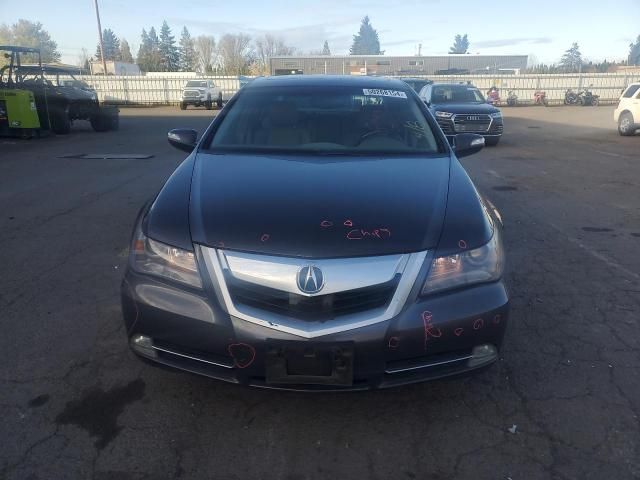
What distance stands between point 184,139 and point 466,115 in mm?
10489

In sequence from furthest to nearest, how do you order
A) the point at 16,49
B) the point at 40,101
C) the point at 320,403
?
the point at 16,49 < the point at 40,101 < the point at 320,403

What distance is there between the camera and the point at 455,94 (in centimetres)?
1470

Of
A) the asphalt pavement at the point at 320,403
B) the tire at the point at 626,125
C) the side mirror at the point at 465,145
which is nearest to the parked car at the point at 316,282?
the asphalt pavement at the point at 320,403

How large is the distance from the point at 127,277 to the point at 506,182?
7.66 m

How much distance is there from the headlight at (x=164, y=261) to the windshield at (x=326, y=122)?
1190 mm

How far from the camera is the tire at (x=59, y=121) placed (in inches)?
639

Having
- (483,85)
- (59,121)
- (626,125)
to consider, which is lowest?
(626,125)

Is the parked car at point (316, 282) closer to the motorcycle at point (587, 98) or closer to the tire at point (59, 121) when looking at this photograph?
the tire at point (59, 121)

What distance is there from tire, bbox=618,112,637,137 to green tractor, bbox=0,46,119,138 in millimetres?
16895

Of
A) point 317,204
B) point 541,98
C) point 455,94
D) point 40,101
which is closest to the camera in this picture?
point 317,204

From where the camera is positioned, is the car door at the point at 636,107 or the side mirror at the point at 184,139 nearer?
the side mirror at the point at 184,139

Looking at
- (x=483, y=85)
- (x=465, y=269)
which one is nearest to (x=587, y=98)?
(x=483, y=85)

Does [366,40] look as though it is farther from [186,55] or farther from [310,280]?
[310,280]

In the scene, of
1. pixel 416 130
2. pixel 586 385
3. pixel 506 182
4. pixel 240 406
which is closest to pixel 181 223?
pixel 240 406
